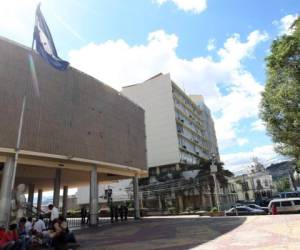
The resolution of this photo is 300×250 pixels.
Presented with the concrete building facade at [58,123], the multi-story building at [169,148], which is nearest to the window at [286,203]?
the concrete building facade at [58,123]

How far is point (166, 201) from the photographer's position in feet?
150

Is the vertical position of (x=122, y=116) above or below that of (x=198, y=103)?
below

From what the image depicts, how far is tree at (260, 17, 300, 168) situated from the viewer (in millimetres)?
17250

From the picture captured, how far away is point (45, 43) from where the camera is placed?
12.8 m

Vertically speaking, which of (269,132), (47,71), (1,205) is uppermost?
(47,71)

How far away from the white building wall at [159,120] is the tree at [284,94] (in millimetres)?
32257

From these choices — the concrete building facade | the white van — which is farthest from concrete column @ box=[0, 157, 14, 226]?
the white van

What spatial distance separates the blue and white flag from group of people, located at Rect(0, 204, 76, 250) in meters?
6.65

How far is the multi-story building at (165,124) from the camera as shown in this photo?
5325 cm

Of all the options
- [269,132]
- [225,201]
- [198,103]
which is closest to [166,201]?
[225,201]

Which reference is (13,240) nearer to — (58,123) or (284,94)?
(58,123)

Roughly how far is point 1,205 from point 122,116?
13646mm

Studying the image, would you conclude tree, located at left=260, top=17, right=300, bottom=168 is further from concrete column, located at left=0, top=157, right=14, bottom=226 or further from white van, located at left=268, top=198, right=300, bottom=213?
concrete column, located at left=0, top=157, right=14, bottom=226

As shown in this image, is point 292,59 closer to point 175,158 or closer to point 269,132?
point 269,132
